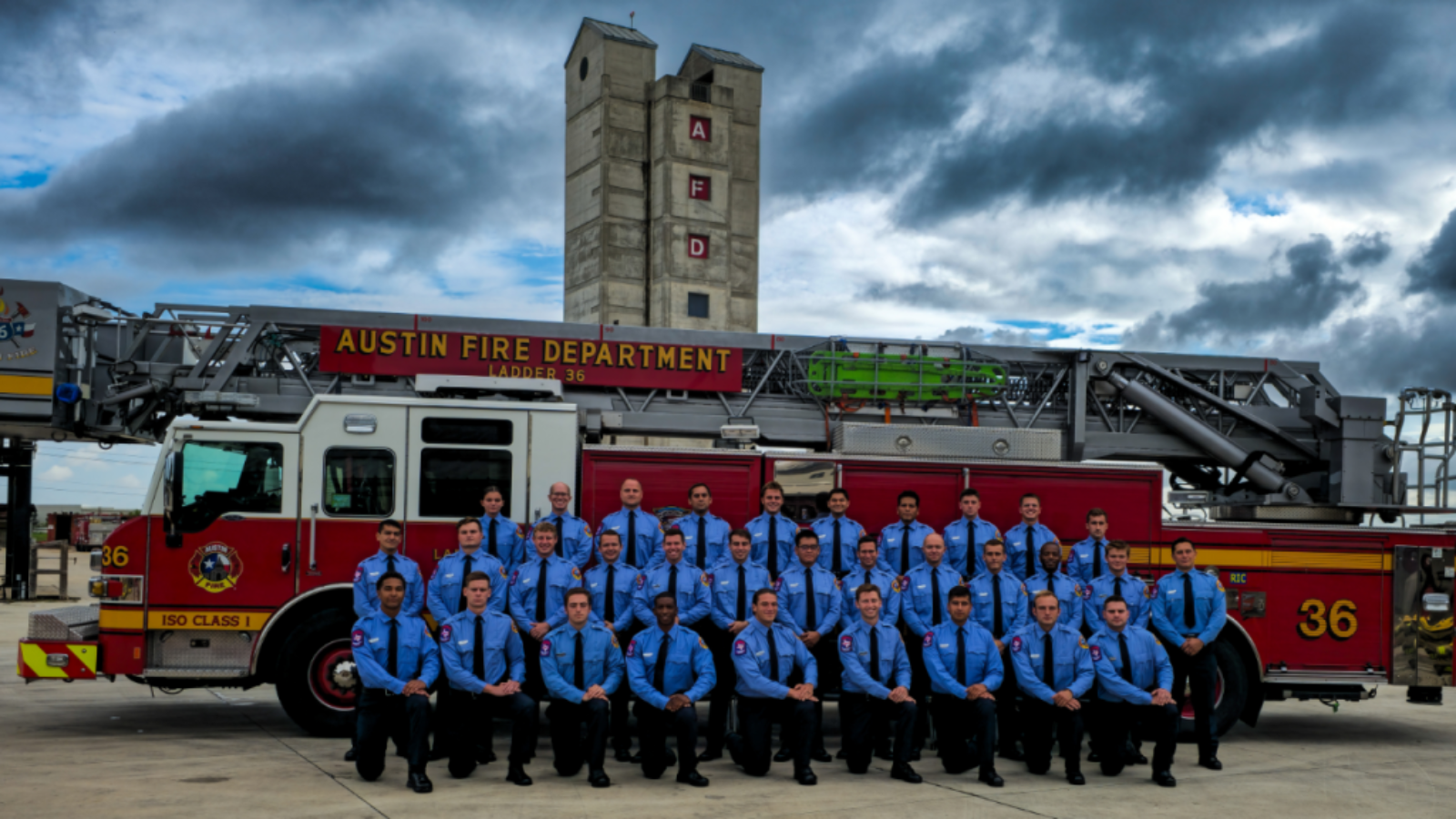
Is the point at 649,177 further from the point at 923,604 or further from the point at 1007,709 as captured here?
the point at 1007,709

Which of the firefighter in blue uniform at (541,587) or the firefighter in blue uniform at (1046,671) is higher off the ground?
the firefighter in blue uniform at (541,587)

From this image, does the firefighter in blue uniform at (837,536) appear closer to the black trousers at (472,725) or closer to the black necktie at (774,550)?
the black necktie at (774,550)

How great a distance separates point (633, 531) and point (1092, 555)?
3909 mm

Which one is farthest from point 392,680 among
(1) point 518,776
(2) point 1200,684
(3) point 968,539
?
(2) point 1200,684

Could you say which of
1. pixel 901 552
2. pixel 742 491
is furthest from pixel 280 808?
pixel 901 552

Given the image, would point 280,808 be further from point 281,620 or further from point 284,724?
point 284,724

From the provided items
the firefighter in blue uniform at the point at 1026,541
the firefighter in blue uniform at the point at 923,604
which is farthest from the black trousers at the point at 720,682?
the firefighter in blue uniform at the point at 1026,541

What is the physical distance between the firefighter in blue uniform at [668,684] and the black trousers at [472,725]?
29.6 inches

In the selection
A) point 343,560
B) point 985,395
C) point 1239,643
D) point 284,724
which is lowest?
point 284,724

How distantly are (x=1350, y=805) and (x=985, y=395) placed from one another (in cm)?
573

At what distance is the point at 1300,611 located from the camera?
1015 cm

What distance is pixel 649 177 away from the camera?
46094mm

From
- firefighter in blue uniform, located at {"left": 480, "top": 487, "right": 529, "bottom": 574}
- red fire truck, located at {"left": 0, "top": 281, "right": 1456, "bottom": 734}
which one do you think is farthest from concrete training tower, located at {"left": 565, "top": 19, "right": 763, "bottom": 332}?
firefighter in blue uniform, located at {"left": 480, "top": 487, "right": 529, "bottom": 574}

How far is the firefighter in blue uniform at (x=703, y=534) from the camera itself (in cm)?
927
